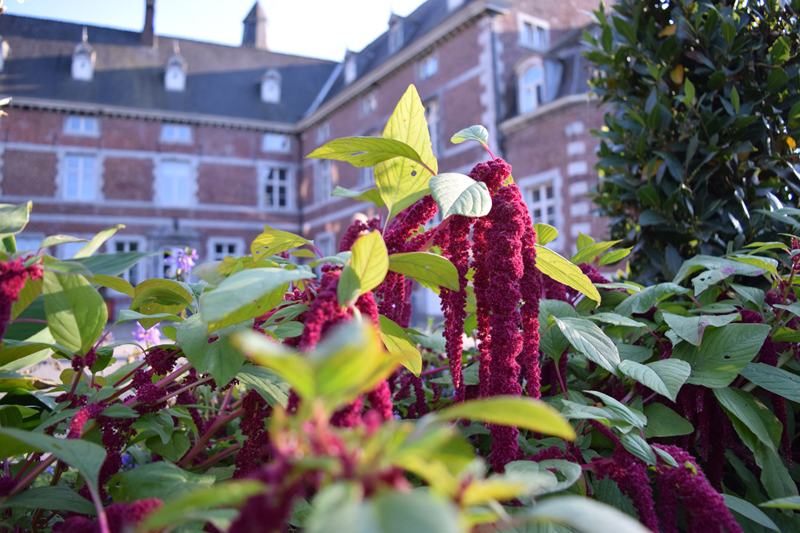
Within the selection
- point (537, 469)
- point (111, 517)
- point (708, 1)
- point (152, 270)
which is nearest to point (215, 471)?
point (111, 517)

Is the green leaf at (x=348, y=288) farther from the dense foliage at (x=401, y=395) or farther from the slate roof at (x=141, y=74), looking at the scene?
the slate roof at (x=141, y=74)

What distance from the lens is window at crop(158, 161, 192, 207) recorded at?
2103 centimetres

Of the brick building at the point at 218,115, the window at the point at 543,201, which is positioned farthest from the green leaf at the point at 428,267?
the brick building at the point at 218,115

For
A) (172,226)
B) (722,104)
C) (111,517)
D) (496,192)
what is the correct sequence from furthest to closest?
(172,226) → (722,104) → (496,192) → (111,517)

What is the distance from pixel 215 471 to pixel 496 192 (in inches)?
23.9

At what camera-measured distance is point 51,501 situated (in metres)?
0.59

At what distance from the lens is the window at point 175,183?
21033 mm

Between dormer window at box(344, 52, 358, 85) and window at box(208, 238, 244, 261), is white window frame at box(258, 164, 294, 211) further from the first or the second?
dormer window at box(344, 52, 358, 85)

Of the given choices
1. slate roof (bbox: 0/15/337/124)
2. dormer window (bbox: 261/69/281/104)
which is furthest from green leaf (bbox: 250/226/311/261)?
dormer window (bbox: 261/69/281/104)

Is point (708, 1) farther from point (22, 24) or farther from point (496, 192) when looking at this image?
point (22, 24)

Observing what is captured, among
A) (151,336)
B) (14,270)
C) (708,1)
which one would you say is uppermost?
(708,1)

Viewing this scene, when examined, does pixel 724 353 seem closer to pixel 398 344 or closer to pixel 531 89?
pixel 398 344

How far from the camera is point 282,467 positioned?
302 millimetres

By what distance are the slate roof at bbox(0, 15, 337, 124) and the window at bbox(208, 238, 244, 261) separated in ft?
18.4
